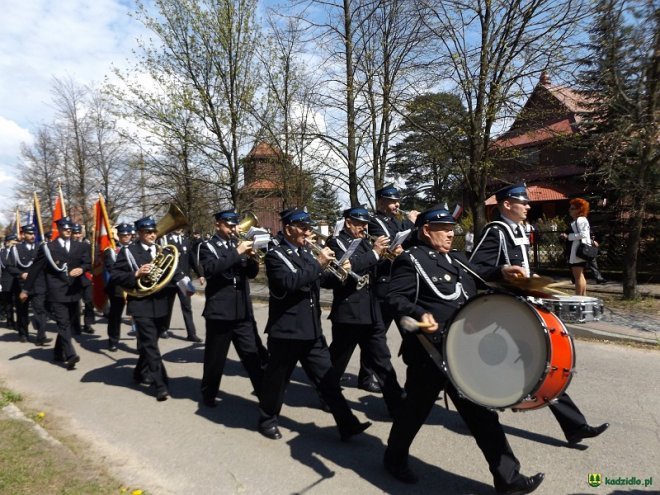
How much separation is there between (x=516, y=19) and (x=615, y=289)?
6.17 m

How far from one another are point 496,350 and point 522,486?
2.98 feet

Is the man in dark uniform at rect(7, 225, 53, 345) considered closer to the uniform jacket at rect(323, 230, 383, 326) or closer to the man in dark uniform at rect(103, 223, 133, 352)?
the man in dark uniform at rect(103, 223, 133, 352)

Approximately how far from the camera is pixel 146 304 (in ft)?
18.7

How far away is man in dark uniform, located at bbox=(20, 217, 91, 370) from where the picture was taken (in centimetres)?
693

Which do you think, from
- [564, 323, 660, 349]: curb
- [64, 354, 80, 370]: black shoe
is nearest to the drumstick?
[564, 323, 660, 349]: curb

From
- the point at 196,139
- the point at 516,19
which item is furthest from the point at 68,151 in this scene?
the point at 516,19

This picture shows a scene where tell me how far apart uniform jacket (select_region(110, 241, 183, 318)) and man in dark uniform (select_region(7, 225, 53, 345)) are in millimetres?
3473

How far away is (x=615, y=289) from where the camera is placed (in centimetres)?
1156

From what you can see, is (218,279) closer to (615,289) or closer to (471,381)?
(471,381)

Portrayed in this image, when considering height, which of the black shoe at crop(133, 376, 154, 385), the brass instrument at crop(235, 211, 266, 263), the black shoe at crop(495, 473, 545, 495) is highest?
the brass instrument at crop(235, 211, 266, 263)

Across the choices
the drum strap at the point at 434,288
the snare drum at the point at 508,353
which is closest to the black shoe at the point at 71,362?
the drum strap at the point at 434,288

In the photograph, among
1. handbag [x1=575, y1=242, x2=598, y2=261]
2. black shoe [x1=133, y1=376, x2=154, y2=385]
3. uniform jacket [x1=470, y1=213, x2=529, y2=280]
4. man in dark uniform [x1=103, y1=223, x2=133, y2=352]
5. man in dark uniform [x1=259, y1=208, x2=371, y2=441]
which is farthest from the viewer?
handbag [x1=575, y1=242, x2=598, y2=261]

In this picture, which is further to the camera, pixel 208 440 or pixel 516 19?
pixel 516 19

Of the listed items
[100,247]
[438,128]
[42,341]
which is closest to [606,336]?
[438,128]
